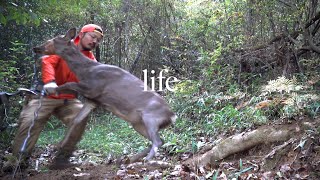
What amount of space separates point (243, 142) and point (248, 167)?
68 centimetres

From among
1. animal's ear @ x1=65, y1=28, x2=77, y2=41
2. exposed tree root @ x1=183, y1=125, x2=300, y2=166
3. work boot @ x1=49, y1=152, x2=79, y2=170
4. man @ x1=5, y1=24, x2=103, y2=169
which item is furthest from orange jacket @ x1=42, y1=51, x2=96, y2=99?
exposed tree root @ x1=183, y1=125, x2=300, y2=166

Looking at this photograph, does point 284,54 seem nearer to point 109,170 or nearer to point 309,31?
point 309,31

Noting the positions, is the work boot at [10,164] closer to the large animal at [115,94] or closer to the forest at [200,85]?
the forest at [200,85]

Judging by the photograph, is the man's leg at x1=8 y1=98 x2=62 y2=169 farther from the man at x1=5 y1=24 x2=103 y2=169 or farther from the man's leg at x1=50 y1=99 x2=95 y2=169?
the man's leg at x1=50 y1=99 x2=95 y2=169

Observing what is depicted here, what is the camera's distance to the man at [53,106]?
5.30 metres

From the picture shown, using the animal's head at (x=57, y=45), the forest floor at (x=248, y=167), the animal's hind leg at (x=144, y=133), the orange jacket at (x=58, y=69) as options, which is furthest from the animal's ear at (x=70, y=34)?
the forest floor at (x=248, y=167)

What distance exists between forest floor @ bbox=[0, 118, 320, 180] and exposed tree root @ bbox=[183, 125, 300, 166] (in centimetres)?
5

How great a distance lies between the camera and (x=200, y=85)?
32.2 feet

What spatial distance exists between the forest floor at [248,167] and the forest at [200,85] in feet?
0.05

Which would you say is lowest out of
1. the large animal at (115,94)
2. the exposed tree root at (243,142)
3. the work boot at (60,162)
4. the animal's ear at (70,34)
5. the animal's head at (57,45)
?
the work boot at (60,162)

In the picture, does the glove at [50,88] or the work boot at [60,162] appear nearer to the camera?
the glove at [50,88]

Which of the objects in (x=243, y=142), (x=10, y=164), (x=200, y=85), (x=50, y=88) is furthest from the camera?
(x=200, y=85)

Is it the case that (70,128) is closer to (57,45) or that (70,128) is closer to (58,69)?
(58,69)

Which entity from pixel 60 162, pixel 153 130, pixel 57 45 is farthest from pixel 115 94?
pixel 60 162
